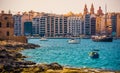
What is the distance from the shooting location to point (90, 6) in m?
15.0

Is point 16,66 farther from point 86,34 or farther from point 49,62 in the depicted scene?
point 86,34

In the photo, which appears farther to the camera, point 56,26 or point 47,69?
point 56,26

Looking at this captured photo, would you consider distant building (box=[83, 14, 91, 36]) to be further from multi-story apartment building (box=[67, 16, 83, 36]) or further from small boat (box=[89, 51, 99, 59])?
small boat (box=[89, 51, 99, 59])

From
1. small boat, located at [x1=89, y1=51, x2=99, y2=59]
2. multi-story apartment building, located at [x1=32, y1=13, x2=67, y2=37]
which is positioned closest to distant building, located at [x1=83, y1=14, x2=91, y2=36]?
small boat, located at [x1=89, y1=51, x2=99, y2=59]

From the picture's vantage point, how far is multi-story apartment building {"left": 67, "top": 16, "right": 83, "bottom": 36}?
16125mm

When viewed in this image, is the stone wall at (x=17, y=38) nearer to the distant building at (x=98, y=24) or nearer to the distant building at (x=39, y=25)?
the distant building at (x=39, y=25)

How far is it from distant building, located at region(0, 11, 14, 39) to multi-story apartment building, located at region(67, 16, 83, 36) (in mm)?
2150

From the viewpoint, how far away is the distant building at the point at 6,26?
17234 mm

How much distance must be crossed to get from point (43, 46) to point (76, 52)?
172cm

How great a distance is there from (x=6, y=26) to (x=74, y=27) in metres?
2.86

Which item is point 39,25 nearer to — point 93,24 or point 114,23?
point 93,24

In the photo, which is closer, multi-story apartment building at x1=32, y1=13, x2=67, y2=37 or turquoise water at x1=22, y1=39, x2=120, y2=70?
turquoise water at x1=22, y1=39, x2=120, y2=70

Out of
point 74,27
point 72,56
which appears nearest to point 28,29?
point 74,27

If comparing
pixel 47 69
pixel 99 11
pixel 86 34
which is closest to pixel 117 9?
pixel 99 11
